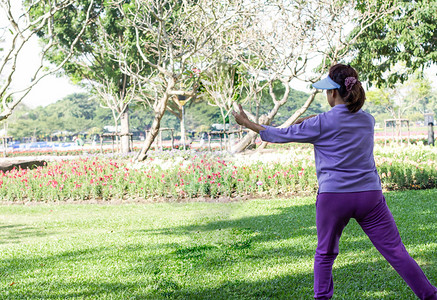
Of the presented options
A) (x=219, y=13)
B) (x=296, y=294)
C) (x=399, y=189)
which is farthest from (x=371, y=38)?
(x=296, y=294)

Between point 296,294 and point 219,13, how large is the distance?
931 centimetres

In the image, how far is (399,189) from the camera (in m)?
9.50

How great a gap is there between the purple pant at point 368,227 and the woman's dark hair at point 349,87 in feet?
1.80

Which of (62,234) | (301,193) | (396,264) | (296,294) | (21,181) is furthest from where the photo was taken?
(21,181)

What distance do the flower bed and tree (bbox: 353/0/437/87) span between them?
21.1 ft

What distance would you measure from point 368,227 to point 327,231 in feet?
0.90

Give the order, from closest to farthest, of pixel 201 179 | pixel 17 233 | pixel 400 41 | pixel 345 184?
pixel 345 184 < pixel 17 233 < pixel 201 179 < pixel 400 41

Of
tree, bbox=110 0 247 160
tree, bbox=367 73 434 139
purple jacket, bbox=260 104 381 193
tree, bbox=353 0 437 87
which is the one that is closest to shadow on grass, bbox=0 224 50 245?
purple jacket, bbox=260 104 381 193

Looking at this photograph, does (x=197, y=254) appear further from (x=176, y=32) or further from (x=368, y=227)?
(x=176, y=32)

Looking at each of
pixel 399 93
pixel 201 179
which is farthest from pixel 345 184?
pixel 399 93

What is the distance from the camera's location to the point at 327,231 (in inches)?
111

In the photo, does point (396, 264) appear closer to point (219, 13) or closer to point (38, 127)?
point (219, 13)

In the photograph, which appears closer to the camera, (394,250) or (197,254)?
(394,250)

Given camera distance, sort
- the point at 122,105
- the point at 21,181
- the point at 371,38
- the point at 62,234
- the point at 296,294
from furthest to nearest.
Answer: the point at 122,105, the point at 371,38, the point at 21,181, the point at 62,234, the point at 296,294
